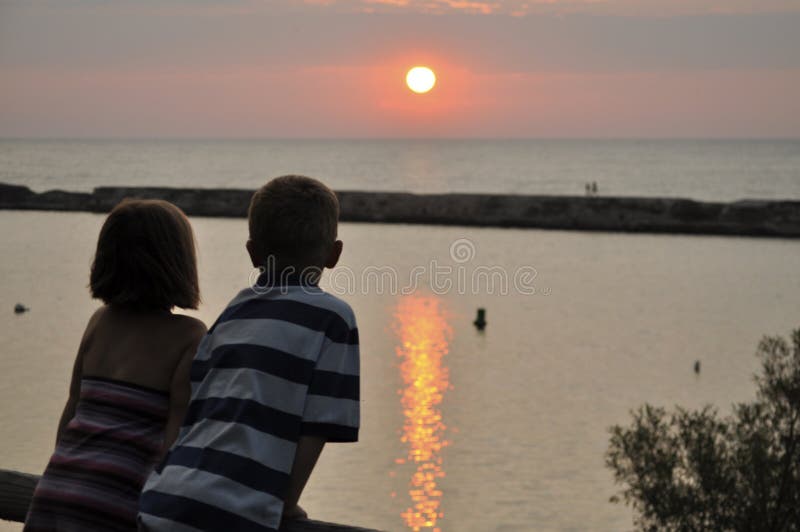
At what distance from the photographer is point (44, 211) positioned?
57.5 metres

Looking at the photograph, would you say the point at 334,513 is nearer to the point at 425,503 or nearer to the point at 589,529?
the point at 425,503

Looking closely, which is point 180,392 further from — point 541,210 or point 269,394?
point 541,210

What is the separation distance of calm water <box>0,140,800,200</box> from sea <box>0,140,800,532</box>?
48096 millimetres

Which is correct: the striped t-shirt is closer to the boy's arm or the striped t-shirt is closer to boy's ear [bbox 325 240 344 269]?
the boy's arm

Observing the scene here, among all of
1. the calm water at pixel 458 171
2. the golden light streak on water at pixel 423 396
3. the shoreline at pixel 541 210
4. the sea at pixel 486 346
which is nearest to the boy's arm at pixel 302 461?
the sea at pixel 486 346

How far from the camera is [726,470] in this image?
11.2 m

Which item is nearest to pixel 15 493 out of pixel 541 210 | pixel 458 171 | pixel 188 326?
pixel 188 326

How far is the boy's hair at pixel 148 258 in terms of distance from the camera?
236cm

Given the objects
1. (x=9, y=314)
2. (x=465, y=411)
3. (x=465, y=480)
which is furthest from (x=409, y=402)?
(x=9, y=314)

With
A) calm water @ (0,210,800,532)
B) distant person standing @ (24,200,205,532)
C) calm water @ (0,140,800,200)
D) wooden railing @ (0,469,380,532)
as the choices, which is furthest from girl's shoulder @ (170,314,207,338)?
calm water @ (0,140,800,200)

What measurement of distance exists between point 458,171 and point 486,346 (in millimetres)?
104604

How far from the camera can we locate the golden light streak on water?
615 inches

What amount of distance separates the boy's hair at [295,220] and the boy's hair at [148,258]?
0.68ft

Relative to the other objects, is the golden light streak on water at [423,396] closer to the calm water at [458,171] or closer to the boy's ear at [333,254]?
the boy's ear at [333,254]
